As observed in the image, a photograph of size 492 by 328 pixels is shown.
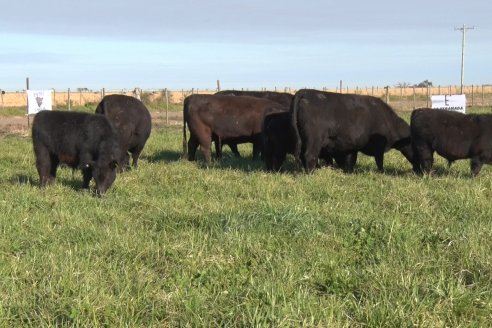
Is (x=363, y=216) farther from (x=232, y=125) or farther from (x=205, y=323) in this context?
(x=232, y=125)

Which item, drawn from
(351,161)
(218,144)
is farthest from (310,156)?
(218,144)

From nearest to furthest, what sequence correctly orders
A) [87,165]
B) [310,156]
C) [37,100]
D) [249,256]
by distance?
1. [249,256]
2. [87,165]
3. [310,156]
4. [37,100]

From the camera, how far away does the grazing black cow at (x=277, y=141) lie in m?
10.5

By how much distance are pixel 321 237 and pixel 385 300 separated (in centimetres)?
152

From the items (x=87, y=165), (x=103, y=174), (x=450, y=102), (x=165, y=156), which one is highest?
(x=450, y=102)

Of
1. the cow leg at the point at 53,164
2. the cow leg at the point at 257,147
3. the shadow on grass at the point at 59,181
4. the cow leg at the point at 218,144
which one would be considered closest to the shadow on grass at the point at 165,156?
the cow leg at the point at 218,144

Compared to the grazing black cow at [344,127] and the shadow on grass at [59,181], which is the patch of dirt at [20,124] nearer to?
the shadow on grass at [59,181]

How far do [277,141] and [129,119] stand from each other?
304 cm

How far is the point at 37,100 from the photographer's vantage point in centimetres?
2108

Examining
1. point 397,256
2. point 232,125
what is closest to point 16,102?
point 232,125

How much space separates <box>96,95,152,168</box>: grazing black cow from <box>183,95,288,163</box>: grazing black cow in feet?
3.35

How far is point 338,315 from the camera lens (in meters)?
3.34

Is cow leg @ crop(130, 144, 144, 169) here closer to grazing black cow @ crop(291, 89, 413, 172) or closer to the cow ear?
the cow ear

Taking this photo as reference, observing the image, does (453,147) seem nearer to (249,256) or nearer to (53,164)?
(249,256)
